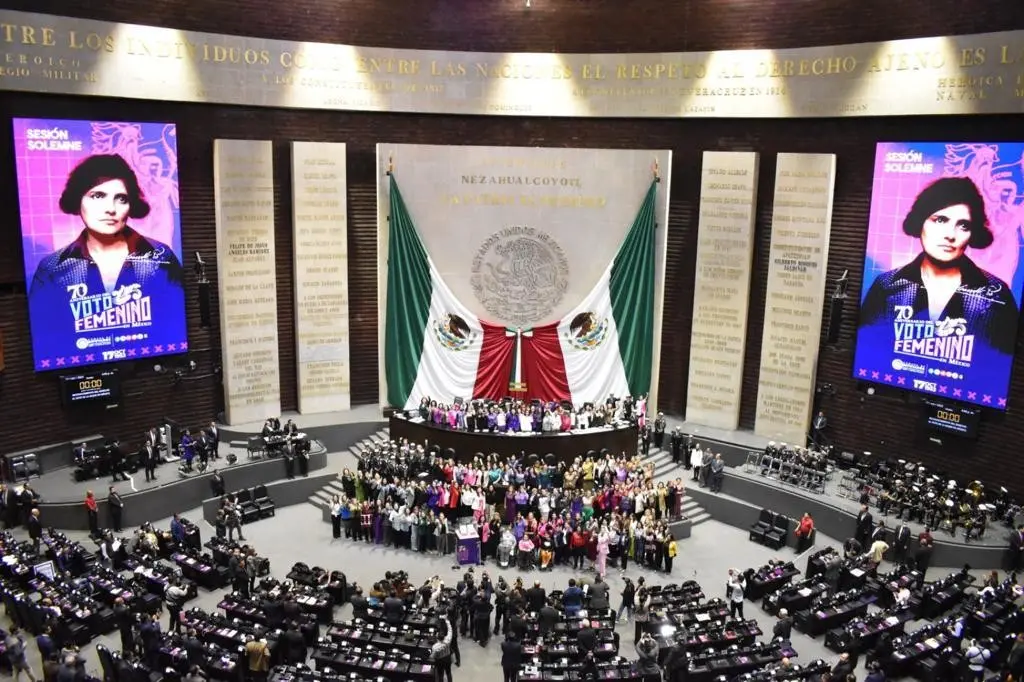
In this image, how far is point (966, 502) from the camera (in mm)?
20859

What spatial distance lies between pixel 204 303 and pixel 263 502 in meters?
6.22

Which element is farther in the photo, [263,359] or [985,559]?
[263,359]

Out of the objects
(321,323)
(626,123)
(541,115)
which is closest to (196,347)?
(321,323)

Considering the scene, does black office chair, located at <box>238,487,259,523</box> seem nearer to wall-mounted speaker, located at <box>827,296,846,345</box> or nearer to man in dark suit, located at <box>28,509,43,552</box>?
man in dark suit, located at <box>28,509,43,552</box>

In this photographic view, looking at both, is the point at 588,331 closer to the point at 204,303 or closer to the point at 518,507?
the point at 518,507

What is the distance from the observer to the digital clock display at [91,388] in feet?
74.7

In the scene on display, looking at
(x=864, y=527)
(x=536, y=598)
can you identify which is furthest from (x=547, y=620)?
(x=864, y=527)

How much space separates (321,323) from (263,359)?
2094mm

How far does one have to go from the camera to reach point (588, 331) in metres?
26.9

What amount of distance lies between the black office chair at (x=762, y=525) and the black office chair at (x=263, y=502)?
1260 cm

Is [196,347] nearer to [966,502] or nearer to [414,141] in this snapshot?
[414,141]

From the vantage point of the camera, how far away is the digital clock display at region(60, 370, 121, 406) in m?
22.8

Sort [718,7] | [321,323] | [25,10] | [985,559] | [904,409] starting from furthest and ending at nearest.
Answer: [321,323], [718,7], [904,409], [25,10], [985,559]

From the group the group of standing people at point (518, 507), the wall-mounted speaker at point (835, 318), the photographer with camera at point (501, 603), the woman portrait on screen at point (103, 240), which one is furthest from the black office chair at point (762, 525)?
the woman portrait on screen at point (103, 240)
